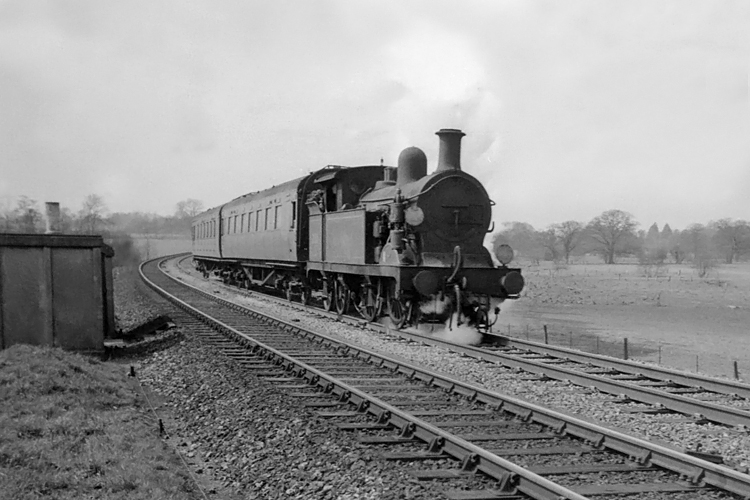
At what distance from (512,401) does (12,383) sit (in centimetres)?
558

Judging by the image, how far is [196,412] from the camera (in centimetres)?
731

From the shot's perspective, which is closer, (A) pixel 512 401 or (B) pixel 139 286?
(A) pixel 512 401

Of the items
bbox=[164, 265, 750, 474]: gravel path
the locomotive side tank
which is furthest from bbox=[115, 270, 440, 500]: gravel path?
the locomotive side tank

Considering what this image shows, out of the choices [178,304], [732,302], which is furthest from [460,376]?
[732,302]

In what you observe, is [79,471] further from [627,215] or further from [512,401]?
[627,215]

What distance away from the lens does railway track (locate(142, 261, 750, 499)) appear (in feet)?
15.4

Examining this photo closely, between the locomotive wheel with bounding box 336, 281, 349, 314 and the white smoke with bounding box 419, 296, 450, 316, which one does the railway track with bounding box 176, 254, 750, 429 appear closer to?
the white smoke with bounding box 419, 296, 450, 316

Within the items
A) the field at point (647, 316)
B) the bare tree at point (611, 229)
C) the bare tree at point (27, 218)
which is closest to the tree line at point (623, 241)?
the bare tree at point (611, 229)

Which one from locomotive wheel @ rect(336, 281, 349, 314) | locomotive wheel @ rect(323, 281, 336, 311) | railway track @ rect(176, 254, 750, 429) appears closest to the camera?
railway track @ rect(176, 254, 750, 429)

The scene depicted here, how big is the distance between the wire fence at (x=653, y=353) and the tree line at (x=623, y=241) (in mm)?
32525

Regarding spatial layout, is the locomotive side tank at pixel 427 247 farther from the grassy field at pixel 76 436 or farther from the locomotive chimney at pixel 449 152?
the grassy field at pixel 76 436

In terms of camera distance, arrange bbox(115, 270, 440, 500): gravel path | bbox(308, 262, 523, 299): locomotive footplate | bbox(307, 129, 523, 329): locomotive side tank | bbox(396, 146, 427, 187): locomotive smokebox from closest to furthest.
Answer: bbox(115, 270, 440, 500): gravel path, bbox(308, 262, 523, 299): locomotive footplate, bbox(307, 129, 523, 329): locomotive side tank, bbox(396, 146, 427, 187): locomotive smokebox

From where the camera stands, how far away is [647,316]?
24953mm

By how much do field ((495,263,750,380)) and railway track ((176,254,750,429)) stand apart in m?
3.50
